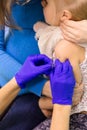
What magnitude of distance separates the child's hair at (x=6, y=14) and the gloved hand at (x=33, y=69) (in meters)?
0.27

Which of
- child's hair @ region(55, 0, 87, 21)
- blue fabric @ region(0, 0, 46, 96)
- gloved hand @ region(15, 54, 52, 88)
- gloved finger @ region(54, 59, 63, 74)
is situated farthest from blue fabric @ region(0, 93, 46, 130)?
child's hair @ region(55, 0, 87, 21)

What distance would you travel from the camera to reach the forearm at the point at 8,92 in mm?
1271

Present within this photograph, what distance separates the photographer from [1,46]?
166 centimetres

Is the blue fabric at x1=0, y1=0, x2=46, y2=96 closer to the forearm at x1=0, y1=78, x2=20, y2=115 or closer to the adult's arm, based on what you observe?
the forearm at x1=0, y1=78, x2=20, y2=115

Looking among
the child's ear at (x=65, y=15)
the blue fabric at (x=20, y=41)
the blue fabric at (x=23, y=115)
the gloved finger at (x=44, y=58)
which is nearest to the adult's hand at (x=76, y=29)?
the child's ear at (x=65, y=15)

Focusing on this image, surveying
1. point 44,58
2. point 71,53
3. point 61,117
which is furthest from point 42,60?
point 61,117

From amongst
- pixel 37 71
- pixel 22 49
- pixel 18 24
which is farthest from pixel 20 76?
pixel 18 24

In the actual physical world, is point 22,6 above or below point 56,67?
above

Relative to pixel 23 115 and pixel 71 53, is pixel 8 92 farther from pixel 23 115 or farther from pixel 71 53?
pixel 71 53

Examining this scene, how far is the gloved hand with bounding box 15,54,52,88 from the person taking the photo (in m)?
1.23

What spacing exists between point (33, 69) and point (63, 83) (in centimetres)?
14

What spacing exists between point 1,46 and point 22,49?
16cm

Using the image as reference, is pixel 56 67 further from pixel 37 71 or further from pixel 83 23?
pixel 83 23

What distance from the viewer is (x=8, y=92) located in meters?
1.29
